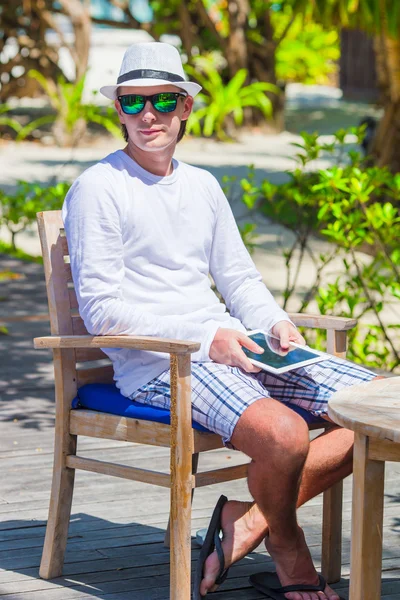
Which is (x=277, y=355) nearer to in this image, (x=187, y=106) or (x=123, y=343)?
(x=123, y=343)

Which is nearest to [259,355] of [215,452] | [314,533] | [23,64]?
[314,533]

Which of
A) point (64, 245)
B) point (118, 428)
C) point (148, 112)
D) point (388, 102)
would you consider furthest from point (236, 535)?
point (388, 102)

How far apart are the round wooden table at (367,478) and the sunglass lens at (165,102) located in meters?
1.08

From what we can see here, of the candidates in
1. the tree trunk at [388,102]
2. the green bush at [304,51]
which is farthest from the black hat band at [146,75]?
the green bush at [304,51]

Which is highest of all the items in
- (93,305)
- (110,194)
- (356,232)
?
(110,194)

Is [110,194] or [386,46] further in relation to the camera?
[386,46]

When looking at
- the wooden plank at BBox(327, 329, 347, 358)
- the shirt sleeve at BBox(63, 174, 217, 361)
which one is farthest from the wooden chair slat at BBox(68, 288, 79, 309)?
the wooden plank at BBox(327, 329, 347, 358)

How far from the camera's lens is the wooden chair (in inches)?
118

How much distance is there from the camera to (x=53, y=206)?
8531 mm

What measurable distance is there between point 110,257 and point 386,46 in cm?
752

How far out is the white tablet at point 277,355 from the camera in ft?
10.1

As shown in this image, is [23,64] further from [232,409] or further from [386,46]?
[232,409]

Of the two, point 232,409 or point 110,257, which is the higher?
point 110,257

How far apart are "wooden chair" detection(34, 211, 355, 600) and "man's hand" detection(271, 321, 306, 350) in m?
0.17
